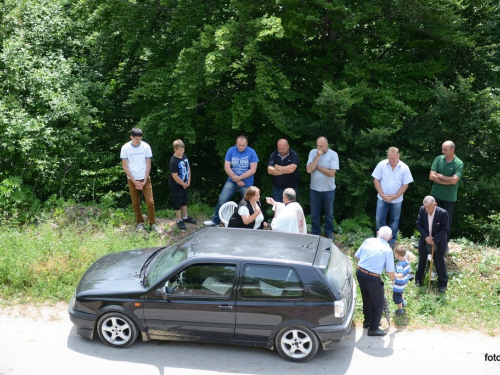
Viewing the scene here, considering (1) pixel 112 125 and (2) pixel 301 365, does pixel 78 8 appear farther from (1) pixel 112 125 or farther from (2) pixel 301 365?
(2) pixel 301 365

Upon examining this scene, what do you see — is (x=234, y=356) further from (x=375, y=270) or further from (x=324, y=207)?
(x=324, y=207)

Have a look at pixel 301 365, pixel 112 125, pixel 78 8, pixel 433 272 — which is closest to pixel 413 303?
pixel 433 272

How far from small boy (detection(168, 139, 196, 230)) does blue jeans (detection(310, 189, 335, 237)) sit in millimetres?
2497

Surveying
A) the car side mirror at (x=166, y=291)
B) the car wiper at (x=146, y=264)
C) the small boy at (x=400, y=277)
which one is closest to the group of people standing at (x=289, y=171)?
the car wiper at (x=146, y=264)

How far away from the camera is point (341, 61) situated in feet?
42.5

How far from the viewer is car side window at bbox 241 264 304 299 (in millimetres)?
6980

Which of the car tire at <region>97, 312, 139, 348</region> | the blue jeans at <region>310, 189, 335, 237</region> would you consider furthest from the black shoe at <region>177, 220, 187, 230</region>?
the car tire at <region>97, 312, 139, 348</region>

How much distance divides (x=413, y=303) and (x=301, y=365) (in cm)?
254

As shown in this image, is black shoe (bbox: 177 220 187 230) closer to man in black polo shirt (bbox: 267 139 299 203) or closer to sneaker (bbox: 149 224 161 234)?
sneaker (bbox: 149 224 161 234)

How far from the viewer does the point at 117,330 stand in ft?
24.1

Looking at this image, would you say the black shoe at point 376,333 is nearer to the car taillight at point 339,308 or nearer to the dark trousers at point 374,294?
the dark trousers at point 374,294

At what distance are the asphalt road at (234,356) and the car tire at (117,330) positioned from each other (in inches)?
4.3

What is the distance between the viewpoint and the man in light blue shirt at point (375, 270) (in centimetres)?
758

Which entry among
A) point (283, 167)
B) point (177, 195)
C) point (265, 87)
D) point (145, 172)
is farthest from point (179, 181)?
point (265, 87)
